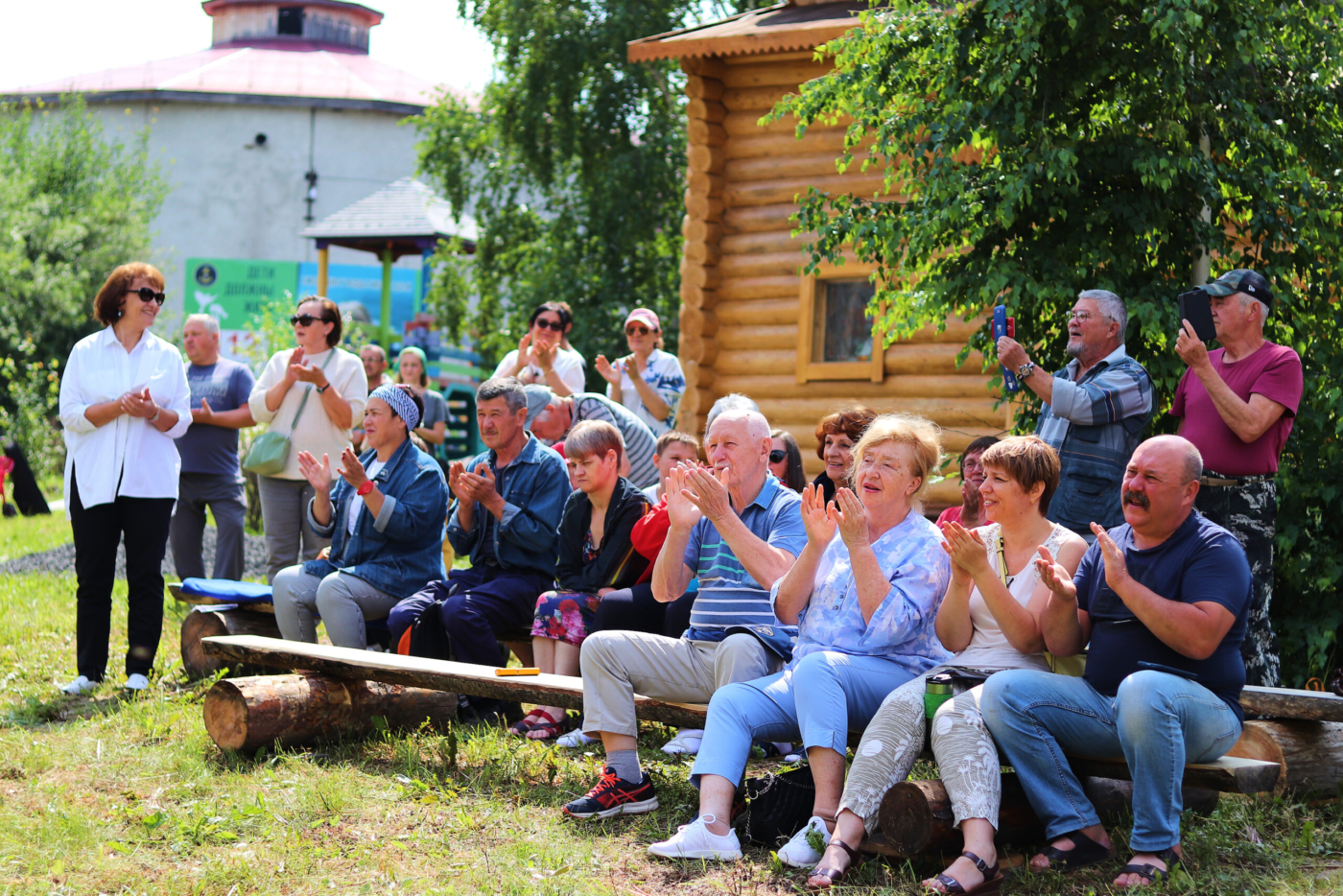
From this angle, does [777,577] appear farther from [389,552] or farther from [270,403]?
[270,403]

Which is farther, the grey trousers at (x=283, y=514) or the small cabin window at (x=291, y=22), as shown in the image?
the small cabin window at (x=291, y=22)

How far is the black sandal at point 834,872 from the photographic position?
11.7 feet

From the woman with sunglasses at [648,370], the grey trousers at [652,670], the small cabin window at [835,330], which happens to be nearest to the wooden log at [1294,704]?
the grey trousers at [652,670]

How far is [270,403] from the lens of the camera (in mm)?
7371

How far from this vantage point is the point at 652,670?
4582 mm

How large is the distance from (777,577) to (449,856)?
1.43m

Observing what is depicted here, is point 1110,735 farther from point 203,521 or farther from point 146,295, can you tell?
point 203,521

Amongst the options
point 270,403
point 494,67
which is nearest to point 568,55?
point 494,67

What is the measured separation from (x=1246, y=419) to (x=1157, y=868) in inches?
84.3

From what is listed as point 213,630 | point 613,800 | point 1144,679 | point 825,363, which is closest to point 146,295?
point 213,630

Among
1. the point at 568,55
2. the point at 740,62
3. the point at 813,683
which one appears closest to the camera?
the point at 813,683

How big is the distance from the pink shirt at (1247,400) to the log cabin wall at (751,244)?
514cm

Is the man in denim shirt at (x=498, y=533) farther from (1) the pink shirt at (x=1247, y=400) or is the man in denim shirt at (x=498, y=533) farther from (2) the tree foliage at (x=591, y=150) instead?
(2) the tree foliage at (x=591, y=150)

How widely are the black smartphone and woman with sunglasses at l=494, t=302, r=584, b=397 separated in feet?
12.7
